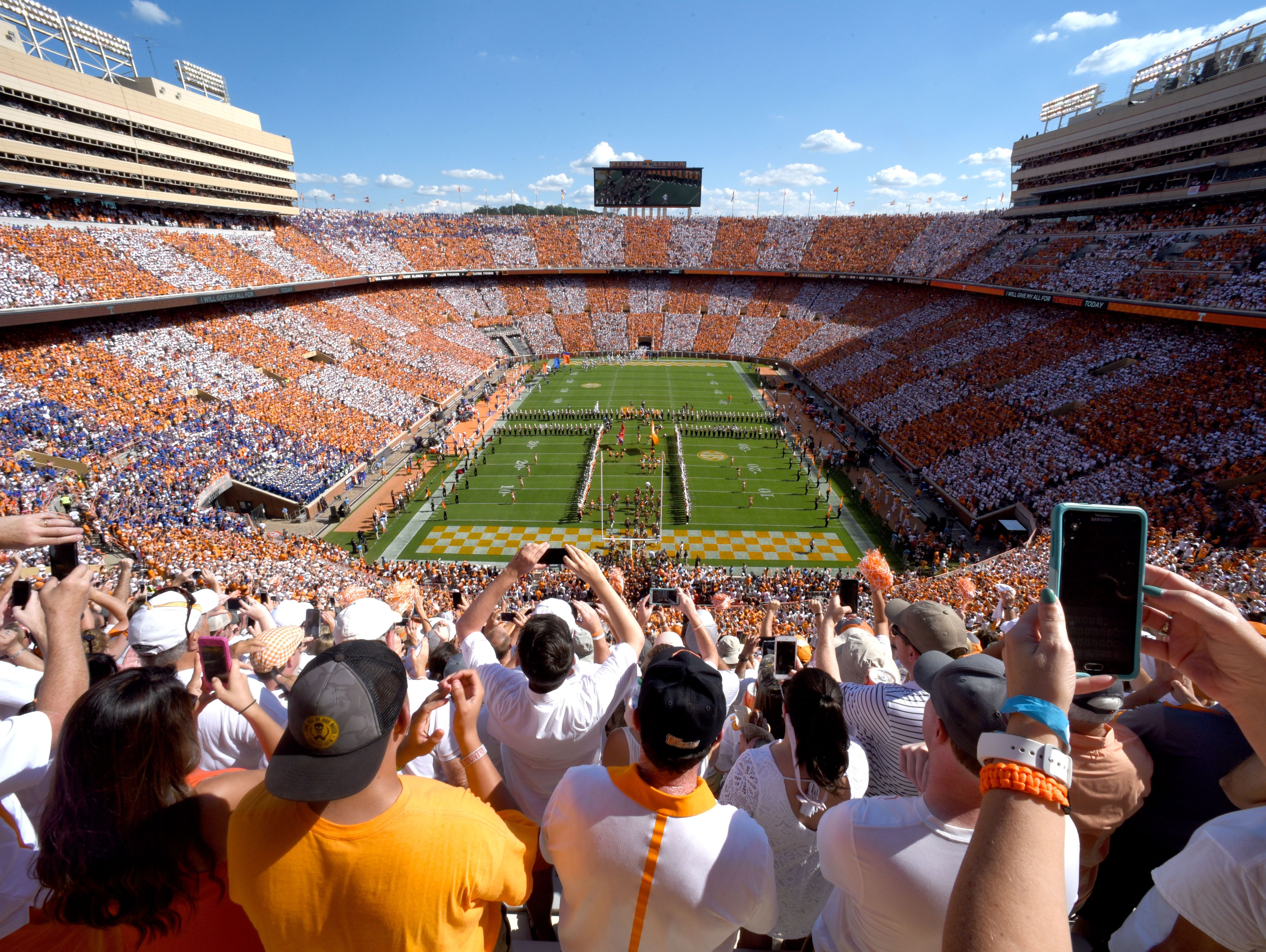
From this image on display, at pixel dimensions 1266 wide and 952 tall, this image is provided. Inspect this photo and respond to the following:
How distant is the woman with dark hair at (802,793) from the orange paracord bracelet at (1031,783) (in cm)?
138

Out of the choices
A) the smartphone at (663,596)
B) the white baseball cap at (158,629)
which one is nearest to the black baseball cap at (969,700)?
the smartphone at (663,596)

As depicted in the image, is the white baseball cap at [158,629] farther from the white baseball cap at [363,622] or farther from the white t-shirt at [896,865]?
the white t-shirt at [896,865]

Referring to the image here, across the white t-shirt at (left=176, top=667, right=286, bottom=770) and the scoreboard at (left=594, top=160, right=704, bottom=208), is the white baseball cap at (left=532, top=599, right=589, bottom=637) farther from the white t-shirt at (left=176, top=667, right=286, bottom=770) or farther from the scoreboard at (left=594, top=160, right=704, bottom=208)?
the scoreboard at (left=594, top=160, right=704, bottom=208)

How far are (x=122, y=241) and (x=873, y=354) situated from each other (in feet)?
155

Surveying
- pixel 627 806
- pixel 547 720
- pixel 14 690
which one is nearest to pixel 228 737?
pixel 14 690

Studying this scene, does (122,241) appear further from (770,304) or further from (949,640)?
(770,304)

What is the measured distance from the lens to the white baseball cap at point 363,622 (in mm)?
5145

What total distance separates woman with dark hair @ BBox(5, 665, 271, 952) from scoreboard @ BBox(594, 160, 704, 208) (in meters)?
70.3

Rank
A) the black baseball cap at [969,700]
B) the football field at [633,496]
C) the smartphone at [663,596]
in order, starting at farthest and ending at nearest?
the football field at [633,496], the smartphone at [663,596], the black baseball cap at [969,700]

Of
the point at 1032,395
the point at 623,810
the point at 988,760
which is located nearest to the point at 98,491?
the point at 623,810

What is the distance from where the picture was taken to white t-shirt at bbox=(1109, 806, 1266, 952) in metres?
1.80

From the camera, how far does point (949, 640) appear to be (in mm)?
4426

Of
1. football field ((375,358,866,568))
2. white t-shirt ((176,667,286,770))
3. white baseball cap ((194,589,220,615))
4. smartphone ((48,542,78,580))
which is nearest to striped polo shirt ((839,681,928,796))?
white t-shirt ((176,667,286,770))

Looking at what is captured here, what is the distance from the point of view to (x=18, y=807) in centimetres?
265
